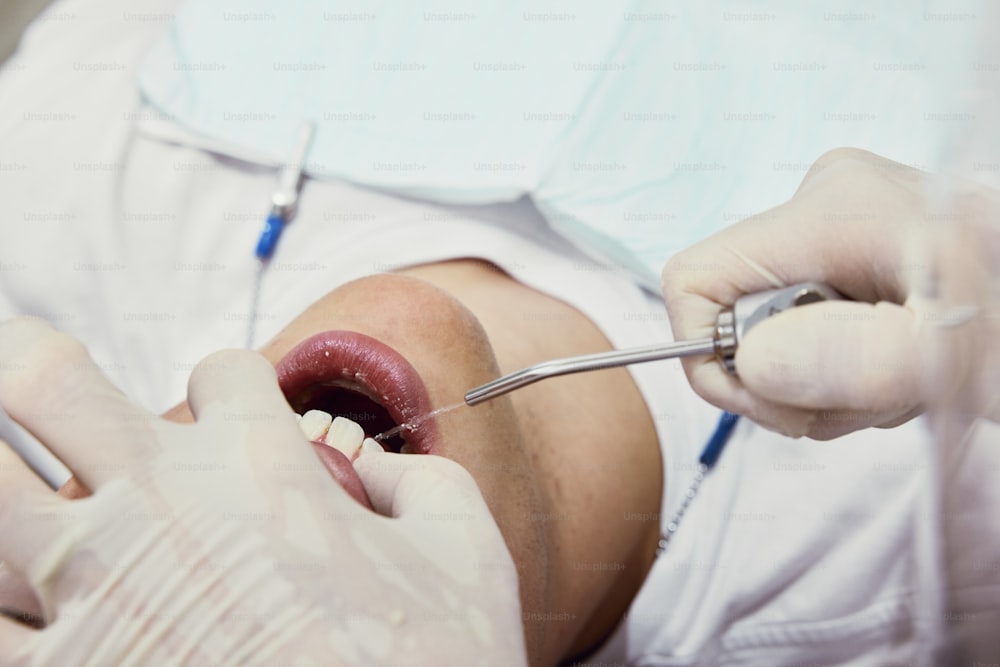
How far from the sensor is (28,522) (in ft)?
1.81

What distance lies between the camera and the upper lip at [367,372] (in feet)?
2.55

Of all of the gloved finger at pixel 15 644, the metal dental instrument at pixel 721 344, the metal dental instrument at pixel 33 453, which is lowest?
the metal dental instrument at pixel 33 453

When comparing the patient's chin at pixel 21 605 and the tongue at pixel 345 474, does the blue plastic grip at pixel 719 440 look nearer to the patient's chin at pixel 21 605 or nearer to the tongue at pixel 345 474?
the tongue at pixel 345 474

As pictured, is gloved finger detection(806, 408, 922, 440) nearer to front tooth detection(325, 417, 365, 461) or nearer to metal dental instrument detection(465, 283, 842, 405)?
metal dental instrument detection(465, 283, 842, 405)

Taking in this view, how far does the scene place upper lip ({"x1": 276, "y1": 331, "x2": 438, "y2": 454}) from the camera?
2.55ft

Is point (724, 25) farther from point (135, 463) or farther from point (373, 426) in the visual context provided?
point (135, 463)

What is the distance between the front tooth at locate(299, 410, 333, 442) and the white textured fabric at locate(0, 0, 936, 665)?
0.21 m

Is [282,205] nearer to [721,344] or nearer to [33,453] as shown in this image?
[33,453]

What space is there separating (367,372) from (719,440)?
0.40 m

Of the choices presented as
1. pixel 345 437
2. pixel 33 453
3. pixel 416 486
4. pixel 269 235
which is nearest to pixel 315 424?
pixel 345 437

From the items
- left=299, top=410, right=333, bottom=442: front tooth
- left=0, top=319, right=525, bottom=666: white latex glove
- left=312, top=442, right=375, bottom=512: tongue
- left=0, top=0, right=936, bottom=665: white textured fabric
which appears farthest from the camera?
left=0, top=0, right=936, bottom=665: white textured fabric

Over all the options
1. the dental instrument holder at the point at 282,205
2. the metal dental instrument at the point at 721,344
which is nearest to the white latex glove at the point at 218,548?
the metal dental instrument at the point at 721,344

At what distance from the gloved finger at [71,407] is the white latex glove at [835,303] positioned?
0.42 metres

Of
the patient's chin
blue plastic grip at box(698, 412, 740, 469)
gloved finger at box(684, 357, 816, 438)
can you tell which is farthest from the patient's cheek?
blue plastic grip at box(698, 412, 740, 469)
